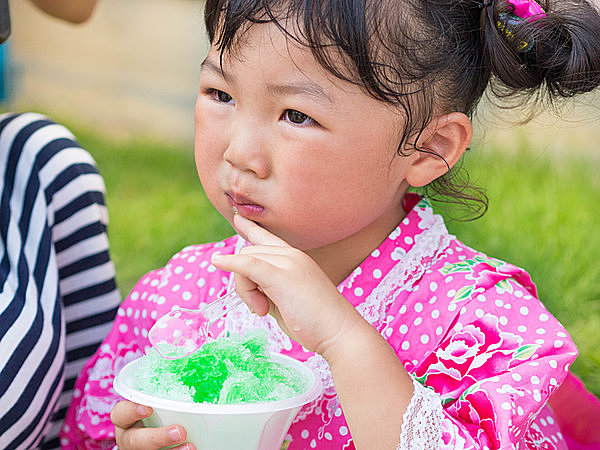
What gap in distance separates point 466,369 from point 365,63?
449 mm

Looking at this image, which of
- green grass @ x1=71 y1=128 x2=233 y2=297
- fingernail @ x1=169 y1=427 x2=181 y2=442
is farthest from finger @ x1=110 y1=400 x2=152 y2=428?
green grass @ x1=71 y1=128 x2=233 y2=297

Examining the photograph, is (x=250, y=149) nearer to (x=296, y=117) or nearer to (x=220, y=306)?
(x=296, y=117)

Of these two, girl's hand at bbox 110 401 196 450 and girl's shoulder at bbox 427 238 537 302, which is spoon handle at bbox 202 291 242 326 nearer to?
girl's hand at bbox 110 401 196 450

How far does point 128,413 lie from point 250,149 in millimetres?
411

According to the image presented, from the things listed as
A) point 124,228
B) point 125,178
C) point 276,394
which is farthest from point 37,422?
point 125,178

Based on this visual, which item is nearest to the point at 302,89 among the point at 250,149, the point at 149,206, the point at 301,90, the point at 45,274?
the point at 301,90

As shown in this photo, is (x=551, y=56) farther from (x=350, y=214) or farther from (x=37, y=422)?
(x=37, y=422)

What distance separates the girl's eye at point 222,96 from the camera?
1.11 meters

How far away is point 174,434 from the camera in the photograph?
3.17ft

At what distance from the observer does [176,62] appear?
4492 millimetres

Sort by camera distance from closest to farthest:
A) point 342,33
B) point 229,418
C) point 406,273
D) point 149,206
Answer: point 229,418
point 342,33
point 406,273
point 149,206

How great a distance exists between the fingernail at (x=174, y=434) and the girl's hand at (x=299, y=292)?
189 millimetres

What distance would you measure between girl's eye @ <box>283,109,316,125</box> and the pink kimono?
30 cm

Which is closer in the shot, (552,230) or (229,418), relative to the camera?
(229,418)
